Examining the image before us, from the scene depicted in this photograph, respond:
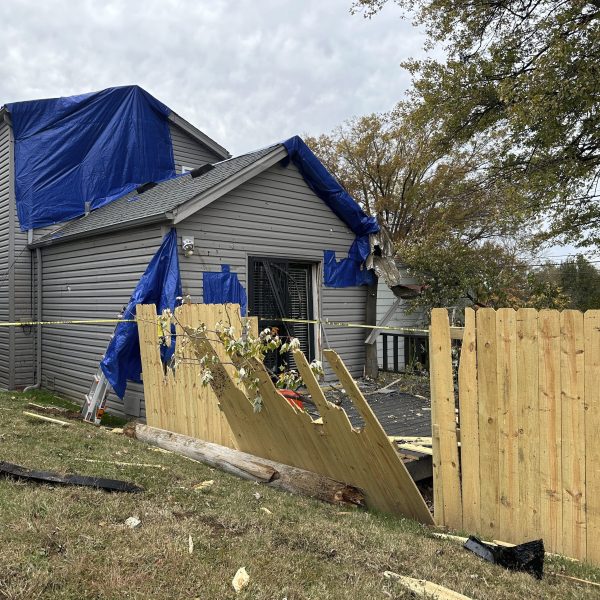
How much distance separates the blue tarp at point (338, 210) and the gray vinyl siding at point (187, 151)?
13.4 feet

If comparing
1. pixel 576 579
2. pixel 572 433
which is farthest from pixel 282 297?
pixel 576 579

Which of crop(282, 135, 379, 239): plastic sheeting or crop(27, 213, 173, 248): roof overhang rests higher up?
crop(282, 135, 379, 239): plastic sheeting

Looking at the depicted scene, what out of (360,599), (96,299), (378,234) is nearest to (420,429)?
(360,599)

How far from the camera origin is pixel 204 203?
8.43m

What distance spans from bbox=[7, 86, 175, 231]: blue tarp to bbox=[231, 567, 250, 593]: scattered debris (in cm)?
1052

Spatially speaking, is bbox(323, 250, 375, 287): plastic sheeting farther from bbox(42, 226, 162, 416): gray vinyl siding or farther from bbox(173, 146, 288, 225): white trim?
bbox(42, 226, 162, 416): gray vinyl siding

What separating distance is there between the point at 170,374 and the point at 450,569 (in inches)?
180

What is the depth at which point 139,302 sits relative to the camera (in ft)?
26.4

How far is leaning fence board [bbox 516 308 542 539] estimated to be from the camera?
3.52 meters

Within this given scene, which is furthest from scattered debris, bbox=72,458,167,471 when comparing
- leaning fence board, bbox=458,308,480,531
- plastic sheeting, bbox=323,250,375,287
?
plastic sheeting, bbox=323,250,375,287

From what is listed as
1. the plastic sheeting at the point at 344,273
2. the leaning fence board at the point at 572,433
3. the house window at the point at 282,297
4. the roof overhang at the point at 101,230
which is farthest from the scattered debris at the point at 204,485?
the plastic sheeting at the point at 344,273

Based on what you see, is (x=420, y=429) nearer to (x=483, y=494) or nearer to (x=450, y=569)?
(x=483, y=494)

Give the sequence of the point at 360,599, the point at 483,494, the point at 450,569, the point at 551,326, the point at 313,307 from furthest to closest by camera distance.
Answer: the point at 313,307
the point at 483,494
the point at 551,326
the point at 450,569
the point at 360,599

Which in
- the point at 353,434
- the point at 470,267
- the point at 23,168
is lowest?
the point at 353,434
